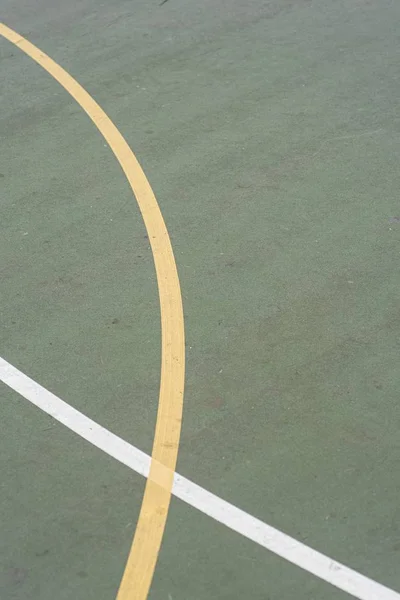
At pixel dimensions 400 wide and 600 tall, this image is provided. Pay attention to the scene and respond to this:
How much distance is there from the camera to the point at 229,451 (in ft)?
20.0

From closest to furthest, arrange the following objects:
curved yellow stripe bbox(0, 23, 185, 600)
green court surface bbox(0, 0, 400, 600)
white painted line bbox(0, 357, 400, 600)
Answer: white painted line bbox(0, 357, 400, 600)
curved yellow stripe bbox(0, 23, 185, 600)
green court surface bbox(0, 0, 400, 600)

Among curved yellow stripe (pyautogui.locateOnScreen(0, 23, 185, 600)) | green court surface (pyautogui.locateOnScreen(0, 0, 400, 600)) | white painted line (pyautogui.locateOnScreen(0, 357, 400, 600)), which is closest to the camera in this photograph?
white painted line (pyautogui.locateOnScreen(0, 357, 400, 600))

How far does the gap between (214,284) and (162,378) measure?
46.8 inches

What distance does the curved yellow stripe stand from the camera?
5398 mm

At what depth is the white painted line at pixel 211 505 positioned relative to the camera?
17.1ft

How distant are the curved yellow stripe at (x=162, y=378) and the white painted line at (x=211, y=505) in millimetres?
121

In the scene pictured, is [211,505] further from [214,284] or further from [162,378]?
[214,284]

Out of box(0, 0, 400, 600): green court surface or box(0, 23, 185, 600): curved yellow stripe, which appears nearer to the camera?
box(0, 23, 185, 600): curved yellow stripe

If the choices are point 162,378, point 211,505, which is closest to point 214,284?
point 162,378

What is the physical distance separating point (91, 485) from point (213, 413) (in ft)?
3.41

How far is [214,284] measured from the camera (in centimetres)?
754

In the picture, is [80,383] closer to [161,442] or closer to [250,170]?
[161,442]

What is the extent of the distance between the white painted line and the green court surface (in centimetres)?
6

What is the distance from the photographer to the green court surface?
18.2 feet
